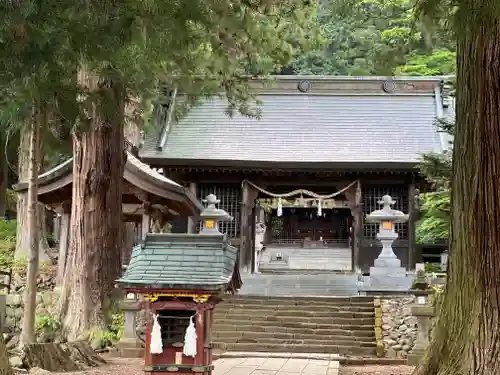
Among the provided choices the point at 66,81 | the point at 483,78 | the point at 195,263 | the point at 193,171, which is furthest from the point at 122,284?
the point at 193,171

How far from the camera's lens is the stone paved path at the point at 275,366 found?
8516 millimetres

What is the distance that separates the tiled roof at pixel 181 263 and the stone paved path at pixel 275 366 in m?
2.36

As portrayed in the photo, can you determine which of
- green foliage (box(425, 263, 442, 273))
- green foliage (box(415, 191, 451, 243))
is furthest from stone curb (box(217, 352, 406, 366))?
green foliage (box(425, 263, 442, 273))

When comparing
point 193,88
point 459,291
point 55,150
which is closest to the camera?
point 459,291

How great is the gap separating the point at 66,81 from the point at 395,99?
15.8 metres

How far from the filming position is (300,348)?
11.2m

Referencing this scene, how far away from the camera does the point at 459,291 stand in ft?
19.4

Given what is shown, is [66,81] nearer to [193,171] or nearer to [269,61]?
[269,61]

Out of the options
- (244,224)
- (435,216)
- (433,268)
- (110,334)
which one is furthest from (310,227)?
(110,334)

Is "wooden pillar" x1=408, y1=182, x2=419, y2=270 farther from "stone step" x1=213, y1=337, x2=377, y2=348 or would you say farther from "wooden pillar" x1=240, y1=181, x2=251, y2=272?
"stone step" x1=213, y1=337, x2=377, y2=348

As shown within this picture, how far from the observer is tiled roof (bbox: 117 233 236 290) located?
6.32 m

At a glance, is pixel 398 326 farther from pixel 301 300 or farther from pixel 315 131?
pixel 315 131

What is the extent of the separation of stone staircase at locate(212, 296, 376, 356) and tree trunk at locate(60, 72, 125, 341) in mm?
2319

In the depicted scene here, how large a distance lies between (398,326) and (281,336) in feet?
7.07
